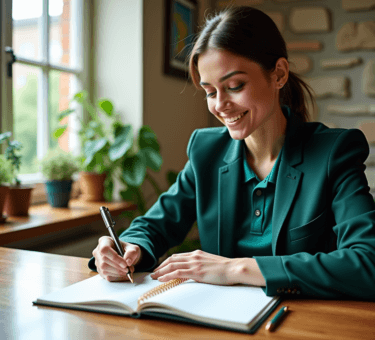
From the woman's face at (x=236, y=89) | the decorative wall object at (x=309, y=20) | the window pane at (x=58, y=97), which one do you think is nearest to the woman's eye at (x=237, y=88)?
the woman's face at (x=236, y=89)

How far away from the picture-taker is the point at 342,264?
0.97 m

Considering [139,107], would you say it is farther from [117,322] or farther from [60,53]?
[117,322]

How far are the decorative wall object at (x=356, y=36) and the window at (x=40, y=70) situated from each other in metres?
1.93

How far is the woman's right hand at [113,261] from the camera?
1019 millimetres

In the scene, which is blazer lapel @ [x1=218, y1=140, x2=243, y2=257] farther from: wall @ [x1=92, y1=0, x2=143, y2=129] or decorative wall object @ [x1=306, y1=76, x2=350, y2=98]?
decorative wall object @ [x1=306, y1=76, x2=350, y2=98]

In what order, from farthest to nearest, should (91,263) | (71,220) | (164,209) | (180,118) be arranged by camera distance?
(180,118) < (71,220) < (164,209) < (91,263)

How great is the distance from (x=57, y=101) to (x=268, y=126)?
1.59 m

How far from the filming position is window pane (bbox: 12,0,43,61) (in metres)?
2.22

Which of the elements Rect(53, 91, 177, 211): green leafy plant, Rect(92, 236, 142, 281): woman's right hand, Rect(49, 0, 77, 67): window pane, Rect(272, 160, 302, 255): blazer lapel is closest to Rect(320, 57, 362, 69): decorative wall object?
Rect(53, 91, 177, 211): green leafy plant

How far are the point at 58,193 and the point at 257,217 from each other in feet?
4.07

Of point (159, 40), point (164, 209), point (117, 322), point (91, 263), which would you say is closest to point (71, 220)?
point (164, 209)

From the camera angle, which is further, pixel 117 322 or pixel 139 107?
pixel 139 107

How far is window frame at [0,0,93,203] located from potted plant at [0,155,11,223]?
0.35 m

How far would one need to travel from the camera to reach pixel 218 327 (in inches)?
29.9
